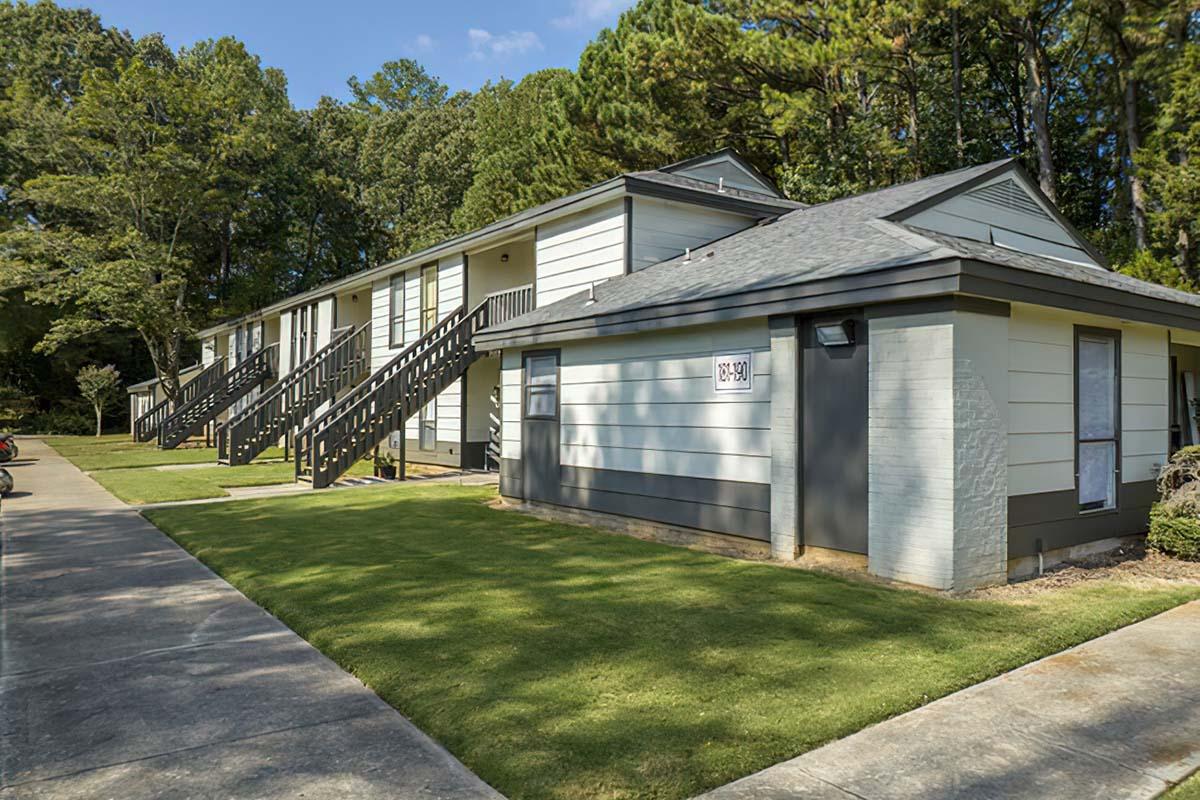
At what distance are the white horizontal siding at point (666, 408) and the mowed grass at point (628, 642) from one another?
1.13 meters

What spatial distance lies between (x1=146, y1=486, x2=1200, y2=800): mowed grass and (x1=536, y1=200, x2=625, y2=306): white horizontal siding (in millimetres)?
5720

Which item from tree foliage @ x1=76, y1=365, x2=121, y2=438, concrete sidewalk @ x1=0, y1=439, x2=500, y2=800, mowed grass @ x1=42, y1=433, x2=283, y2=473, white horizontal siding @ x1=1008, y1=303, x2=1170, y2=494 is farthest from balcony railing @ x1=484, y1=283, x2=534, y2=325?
tree foliage @ x1=76, y1=365, x2=121, y2=438

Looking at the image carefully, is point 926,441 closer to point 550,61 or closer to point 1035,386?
point 1035,386

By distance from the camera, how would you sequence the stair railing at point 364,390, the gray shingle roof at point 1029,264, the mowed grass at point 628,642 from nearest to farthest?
the mowed grass at point 628,642, the gray shingle roof at point 1029,264, the stair railing at point 364,390

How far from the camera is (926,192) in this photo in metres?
10.1

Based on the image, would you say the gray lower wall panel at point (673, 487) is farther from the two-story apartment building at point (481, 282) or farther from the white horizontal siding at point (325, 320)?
the white horizontal siding at point (325, 320)

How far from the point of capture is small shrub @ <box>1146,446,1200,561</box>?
7234mm

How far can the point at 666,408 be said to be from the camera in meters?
8.72

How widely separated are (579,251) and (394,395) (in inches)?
183

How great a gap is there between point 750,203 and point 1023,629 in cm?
962

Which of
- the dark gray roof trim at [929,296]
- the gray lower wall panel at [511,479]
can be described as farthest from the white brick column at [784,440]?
the gray lower wall panel at [511,479]

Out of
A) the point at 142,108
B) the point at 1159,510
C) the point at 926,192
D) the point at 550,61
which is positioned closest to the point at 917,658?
the point at 1159,510

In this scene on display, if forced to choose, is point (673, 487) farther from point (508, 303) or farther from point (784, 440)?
point (508, 303)

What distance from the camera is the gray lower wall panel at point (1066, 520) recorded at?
21.8 feet
